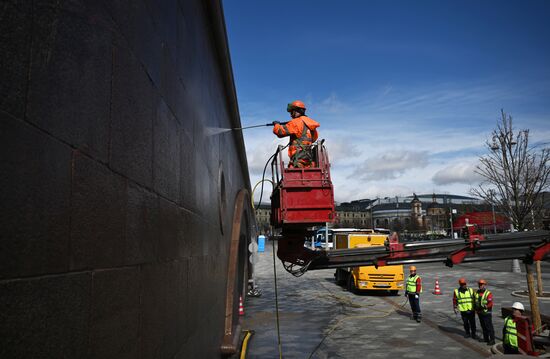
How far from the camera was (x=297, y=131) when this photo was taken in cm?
689

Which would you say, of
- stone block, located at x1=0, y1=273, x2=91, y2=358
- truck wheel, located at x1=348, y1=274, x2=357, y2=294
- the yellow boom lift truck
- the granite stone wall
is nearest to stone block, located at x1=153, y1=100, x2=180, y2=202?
the granite stone wall

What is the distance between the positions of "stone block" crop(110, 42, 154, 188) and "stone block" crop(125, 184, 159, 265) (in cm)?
9

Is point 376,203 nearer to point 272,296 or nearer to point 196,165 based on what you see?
point 272,296

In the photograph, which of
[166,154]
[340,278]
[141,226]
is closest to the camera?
[141,226]

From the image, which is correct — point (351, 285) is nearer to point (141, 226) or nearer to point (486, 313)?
point (486, 313)

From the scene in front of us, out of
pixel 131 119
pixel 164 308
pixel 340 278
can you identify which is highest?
pixel 131 119

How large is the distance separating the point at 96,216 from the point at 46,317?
1.70 feet

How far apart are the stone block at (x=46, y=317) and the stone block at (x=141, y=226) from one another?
0.56 m

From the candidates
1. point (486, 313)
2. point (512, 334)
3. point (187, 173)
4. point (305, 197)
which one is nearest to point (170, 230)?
point (187, 173)

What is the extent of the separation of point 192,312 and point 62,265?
268 centimetres

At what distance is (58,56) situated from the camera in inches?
55.4

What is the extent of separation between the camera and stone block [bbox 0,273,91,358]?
3.68 feet

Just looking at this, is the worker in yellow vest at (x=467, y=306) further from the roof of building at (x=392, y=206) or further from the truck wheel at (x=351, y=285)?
the roof of building at (x=392, y=206)

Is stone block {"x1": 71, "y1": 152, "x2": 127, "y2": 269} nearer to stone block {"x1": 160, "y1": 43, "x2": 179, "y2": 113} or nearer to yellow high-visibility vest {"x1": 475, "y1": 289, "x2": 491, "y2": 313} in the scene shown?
stone block {"x1": 160, "y1": 43, "x2": 179, "y2": 113}
